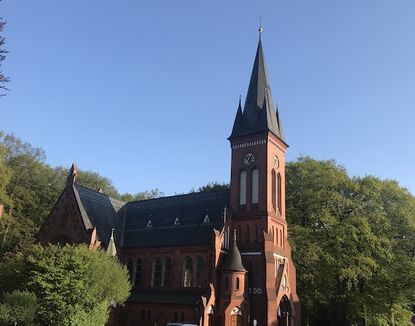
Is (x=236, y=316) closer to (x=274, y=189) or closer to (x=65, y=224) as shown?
(x=274, y=189)

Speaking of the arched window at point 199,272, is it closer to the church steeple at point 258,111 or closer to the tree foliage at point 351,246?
the tree foliage at point 351,246

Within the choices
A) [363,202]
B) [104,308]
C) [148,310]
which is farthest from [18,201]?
[363,202]

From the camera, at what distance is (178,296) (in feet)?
141

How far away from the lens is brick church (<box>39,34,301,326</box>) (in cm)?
4062

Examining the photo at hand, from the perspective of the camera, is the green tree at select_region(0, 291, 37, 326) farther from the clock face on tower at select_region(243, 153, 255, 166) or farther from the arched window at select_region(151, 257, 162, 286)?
the clock face on tower at select_region(243, 153, 255, 166)

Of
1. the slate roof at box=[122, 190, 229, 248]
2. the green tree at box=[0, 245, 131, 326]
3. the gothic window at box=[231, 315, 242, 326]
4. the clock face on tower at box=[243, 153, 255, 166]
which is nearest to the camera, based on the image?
the green tree at box=[0, 245, 131, 326]

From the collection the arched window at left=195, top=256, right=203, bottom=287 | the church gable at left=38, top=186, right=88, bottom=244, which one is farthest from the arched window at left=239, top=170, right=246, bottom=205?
the church gable at left=38, top=186, right=88, bottom=244

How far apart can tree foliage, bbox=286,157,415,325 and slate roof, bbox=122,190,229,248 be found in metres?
10.8

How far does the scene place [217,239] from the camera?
138 ft

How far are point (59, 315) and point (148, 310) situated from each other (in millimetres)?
12957

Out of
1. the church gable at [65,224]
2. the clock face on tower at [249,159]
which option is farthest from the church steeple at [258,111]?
the church gable at [65,224]

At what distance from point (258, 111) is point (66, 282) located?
88.5 ft

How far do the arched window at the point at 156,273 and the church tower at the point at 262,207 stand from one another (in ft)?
30.0

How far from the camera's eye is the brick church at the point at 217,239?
4062 cm
